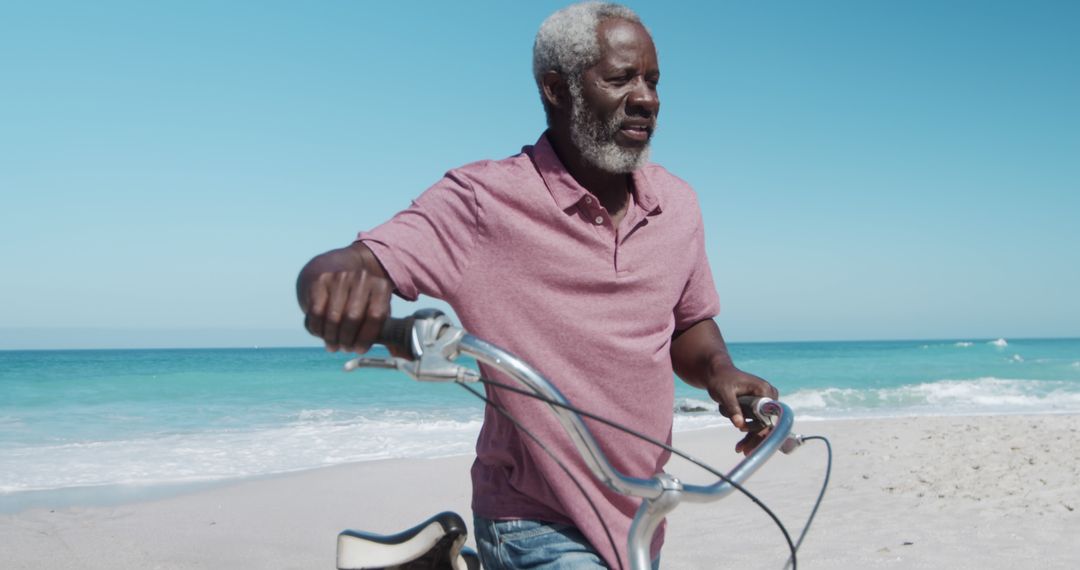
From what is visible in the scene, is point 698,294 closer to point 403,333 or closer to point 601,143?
point 601,143

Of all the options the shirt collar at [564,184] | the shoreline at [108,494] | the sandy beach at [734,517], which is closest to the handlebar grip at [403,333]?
the shirt collar at [564,184]

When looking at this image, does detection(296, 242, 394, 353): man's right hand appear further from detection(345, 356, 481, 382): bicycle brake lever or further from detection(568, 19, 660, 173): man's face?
detection(568, 19, 660, 173): man's face

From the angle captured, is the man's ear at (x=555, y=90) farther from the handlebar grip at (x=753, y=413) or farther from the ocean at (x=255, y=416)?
the ocean at (x=255, y=416)

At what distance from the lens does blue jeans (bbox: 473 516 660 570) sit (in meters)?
1.66

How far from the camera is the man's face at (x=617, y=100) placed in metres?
1.82

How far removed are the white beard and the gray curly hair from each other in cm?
5

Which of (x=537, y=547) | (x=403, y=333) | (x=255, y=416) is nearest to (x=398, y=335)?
(x=403, y=333)

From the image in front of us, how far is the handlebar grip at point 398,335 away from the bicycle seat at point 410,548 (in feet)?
1.49

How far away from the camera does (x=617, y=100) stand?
6.00 feet

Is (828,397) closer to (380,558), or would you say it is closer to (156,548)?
(156,548)

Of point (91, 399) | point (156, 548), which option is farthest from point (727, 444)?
point (91, 399)

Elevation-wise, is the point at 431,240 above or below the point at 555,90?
below

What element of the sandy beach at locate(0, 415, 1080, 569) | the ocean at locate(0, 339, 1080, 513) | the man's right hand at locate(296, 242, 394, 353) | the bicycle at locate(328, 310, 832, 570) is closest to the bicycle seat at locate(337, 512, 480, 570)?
the bicycle at locate(328, 310, 832, 570)

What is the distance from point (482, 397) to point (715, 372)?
2.36 ft
